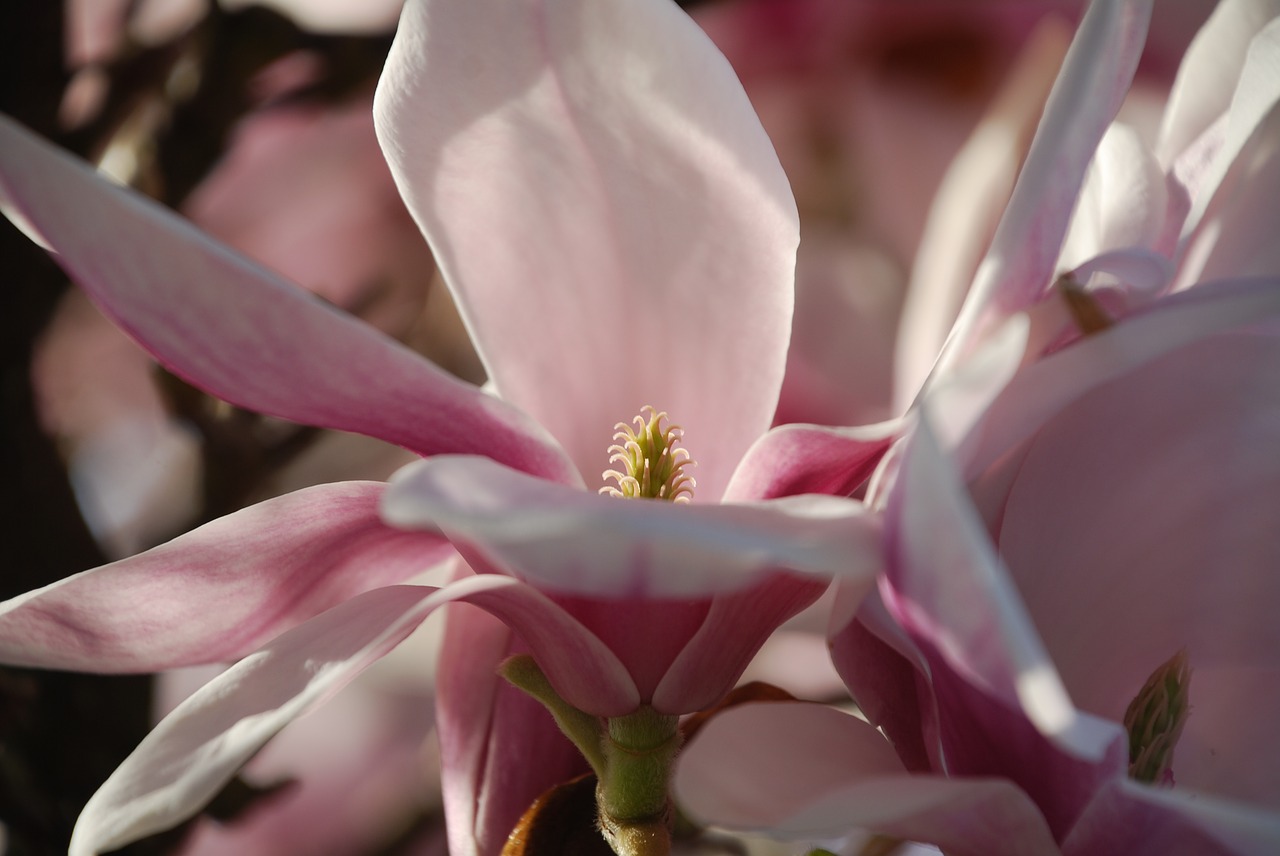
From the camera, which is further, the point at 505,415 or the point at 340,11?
the point at 340,11

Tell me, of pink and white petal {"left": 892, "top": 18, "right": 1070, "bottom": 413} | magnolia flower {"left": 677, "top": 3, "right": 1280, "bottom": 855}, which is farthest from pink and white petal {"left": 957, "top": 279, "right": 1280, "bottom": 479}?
pink and white petal {"left": 892, "top": 18, "right": 1070, "bottom": 413}

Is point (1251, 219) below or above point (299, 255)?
above

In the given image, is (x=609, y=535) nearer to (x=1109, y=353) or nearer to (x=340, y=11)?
(x=1109, y=353)

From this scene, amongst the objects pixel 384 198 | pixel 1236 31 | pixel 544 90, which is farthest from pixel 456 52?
pixel 384 198

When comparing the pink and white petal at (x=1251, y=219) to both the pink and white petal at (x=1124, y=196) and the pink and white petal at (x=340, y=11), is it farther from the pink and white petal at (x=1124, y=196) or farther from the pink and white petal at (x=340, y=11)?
the pink and white petal at (x=340, y=11)

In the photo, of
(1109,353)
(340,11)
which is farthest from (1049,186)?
(340,11)

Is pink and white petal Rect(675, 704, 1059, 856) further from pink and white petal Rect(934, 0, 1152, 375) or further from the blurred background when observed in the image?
the blurred background
